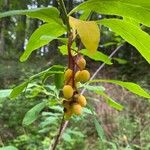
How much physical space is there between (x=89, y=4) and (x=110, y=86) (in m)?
8.00

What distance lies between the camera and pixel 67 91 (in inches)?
23.1

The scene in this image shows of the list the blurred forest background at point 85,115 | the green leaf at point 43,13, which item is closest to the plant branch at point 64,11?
the green leaf at point 43,13

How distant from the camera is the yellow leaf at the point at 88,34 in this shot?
0.49 metres

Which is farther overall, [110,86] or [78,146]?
[110,86]

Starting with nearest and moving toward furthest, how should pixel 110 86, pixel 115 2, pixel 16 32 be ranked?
pixel 115 2 < pixel 110 86 < pixel 16 32

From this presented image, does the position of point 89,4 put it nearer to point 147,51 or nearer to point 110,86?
point 147,51

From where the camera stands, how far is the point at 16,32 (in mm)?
14094

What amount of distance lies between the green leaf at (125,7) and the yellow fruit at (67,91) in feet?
0.36

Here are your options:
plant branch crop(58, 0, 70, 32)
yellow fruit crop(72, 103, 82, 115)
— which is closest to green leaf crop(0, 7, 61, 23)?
plant branch crop(58, 0, 70, 32)

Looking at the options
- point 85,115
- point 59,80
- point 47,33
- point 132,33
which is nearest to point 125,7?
point 132,33

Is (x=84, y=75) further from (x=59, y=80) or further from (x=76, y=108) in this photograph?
(x=59, y=80)

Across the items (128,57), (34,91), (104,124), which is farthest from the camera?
(128,57)

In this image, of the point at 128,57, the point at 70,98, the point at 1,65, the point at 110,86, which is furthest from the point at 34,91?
the point at 128,57

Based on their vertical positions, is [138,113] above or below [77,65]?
below
